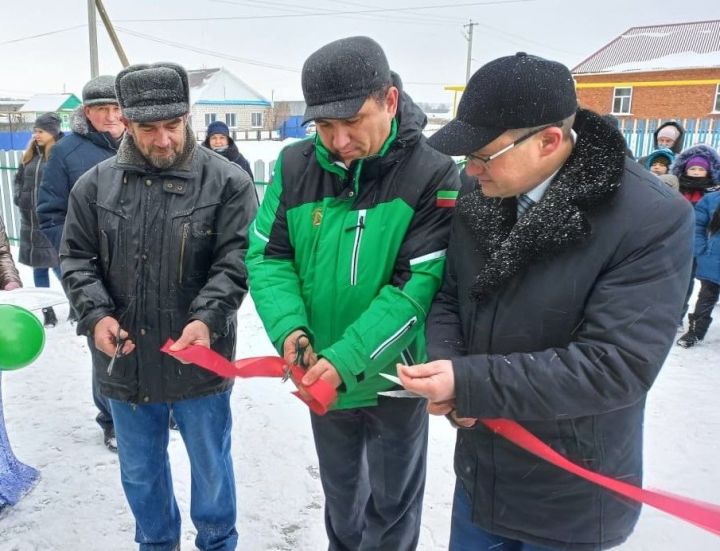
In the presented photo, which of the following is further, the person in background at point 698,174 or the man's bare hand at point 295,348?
the person in background at point 698,174

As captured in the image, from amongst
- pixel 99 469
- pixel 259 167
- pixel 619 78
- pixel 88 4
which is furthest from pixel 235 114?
pixel 99 469

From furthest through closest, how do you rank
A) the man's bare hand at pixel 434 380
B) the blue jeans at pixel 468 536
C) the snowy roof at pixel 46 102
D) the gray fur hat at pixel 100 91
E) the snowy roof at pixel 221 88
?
the snowy roof at pixel 221 88 < the snowy roof at pixel 46 102 < the gray fur hat at pixel 100 91 < the blue jeans at pixel 468 536 < the man's bare hand at pixel 434 380

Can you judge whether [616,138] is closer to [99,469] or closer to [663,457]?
[663,457]

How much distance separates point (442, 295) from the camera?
1.75 meters

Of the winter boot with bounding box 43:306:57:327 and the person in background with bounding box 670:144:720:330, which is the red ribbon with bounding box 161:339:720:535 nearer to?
the person in background with bounding box 670:144:720:330

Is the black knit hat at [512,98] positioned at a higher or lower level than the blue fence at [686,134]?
higher

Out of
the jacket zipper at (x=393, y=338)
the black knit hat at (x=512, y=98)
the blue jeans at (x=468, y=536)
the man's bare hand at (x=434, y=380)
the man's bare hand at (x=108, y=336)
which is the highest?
the black knit hat at (x=512, y=98)

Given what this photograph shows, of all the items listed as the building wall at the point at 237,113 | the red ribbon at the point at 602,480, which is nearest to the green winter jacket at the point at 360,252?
the red ribbon at the point at 602,480

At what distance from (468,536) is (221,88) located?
174ft

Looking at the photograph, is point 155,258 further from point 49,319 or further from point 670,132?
point 670,132

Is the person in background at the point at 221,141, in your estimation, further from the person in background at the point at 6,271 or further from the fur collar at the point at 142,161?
the fur collar at the point at 142,161

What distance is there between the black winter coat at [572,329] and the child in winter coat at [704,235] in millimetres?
4536

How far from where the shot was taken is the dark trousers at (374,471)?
6.59 feet

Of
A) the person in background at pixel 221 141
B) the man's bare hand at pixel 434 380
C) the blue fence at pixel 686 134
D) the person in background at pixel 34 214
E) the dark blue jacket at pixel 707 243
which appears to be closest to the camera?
the man's bare hand at pixel 434 380
